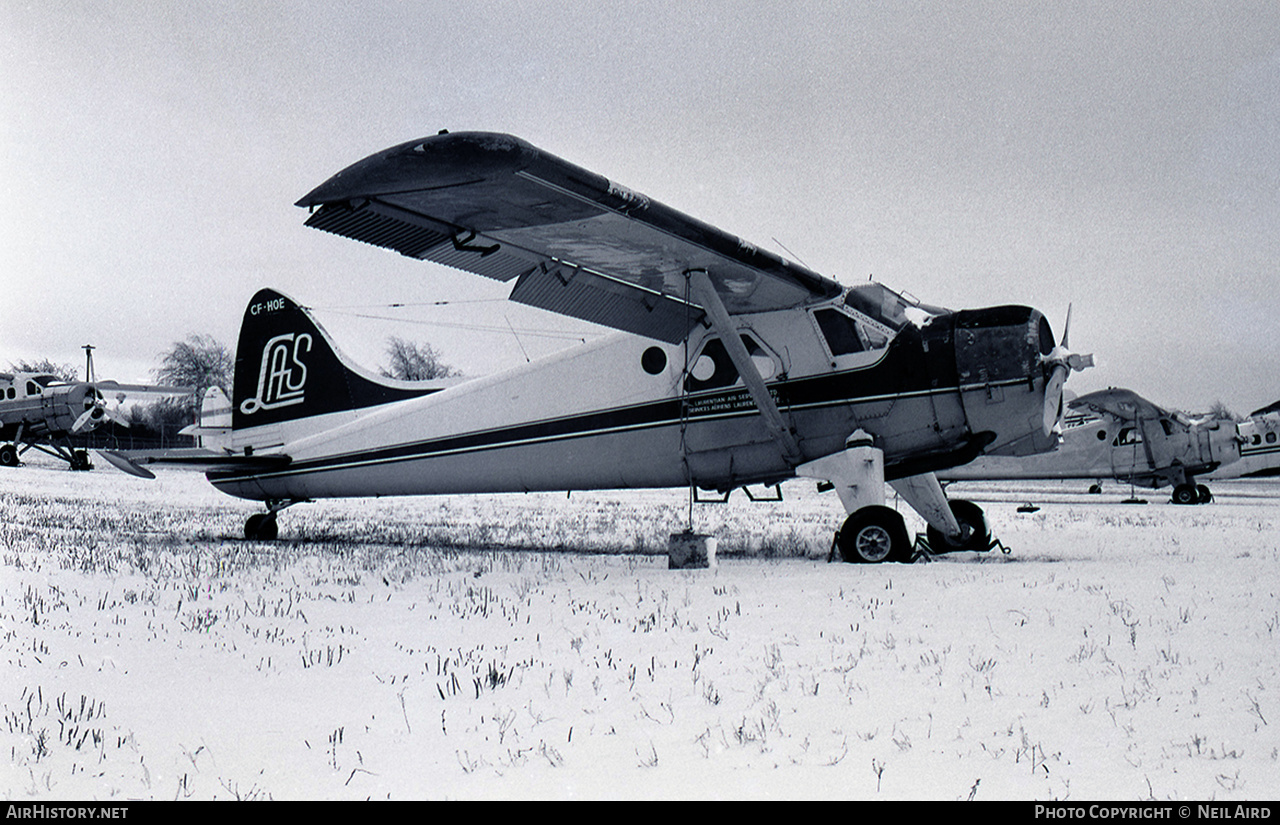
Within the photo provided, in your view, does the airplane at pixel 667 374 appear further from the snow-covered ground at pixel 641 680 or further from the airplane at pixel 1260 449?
the airplane at pixel 1260 449

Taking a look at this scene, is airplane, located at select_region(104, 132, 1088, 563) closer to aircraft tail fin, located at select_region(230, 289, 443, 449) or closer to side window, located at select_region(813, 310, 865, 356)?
side window, located at select_region(813, 310, 865, 356)

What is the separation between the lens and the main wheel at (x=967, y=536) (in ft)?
30.2

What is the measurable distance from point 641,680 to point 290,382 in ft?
31.5

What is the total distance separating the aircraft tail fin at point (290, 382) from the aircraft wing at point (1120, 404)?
1663 cm

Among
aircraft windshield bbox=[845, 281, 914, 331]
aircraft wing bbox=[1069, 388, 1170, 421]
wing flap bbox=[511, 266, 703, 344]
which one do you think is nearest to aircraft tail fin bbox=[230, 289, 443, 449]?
wing flap bbox=[511, 266, 703, 344]

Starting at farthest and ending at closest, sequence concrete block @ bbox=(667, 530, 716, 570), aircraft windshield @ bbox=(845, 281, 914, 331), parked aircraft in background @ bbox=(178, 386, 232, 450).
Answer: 1. parked aircraft in background @ bbox=(178, 386, 232, 450)
2. aircraft windshield @ bbox=(845, 281, 914, 331)
3. concrete block @ bbox=(667, 530, 716, 570)

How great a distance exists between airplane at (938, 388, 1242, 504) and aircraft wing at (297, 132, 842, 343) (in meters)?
15.4

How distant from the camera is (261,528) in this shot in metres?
11.0

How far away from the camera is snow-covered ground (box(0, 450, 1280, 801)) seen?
2.54 m

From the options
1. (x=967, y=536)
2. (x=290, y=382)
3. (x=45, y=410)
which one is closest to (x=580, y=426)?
(x=967, y=536)

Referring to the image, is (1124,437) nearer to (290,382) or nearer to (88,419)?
(290,382)

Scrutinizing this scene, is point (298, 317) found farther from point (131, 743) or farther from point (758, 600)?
point (131, 743)

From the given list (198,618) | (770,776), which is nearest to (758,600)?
(770,776)

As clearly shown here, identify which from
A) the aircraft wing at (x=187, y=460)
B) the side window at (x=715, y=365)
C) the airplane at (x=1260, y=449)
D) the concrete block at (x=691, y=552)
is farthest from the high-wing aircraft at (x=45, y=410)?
the airplane at (x=1260, y=449)
